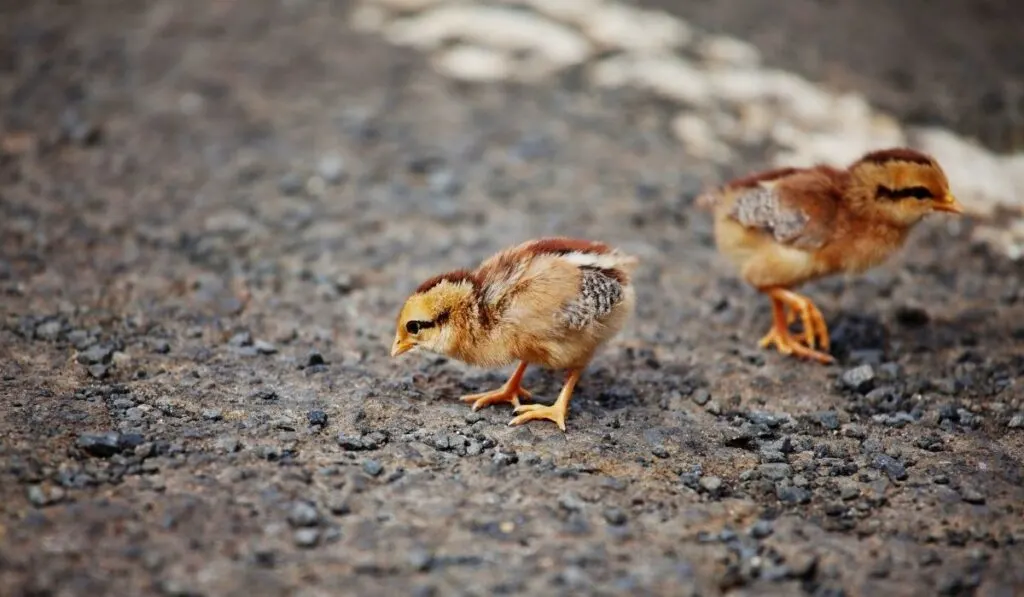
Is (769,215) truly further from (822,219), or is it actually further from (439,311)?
(439,311)

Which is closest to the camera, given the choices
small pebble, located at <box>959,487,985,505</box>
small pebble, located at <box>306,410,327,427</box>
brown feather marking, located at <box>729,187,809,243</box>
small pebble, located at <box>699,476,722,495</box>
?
small pebble, located at <box>959,487,985,505</box>

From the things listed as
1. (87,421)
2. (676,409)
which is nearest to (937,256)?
(676,409)

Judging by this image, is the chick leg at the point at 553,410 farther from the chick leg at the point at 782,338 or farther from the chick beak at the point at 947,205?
the chick beak at the point at 947,205

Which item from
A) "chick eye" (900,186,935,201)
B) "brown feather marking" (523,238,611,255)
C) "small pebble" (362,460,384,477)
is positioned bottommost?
"small pebble" (362,460,384,477)

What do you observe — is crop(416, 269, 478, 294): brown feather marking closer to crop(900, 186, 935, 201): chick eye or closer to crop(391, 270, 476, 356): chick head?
crop(391, 270, 476, 356): chick head

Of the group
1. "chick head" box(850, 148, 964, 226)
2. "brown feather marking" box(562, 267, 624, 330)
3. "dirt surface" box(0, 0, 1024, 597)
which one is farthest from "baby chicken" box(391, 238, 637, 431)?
"chick head" box(850, 148, 964, 226)

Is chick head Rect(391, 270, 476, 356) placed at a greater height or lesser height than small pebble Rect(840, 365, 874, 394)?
greater

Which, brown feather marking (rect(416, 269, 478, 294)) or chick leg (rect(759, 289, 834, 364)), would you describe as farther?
chick leg (rect(759, 289, 834, 364))

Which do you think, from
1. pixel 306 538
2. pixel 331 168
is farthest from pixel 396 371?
pixel 331 168
